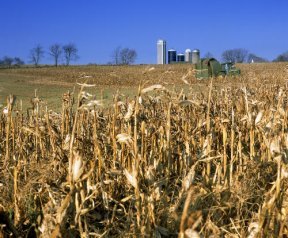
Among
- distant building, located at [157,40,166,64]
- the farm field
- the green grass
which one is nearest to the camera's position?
the farm field

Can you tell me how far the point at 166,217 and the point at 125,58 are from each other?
222 ft

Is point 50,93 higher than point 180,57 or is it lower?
lower

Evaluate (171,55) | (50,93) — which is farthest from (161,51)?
(50,93)

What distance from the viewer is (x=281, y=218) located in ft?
4.99

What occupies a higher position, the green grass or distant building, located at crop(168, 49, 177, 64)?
distant building, located at crop(168, 49, 177, 64)

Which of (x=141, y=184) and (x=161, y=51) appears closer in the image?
(x=141, y=184)

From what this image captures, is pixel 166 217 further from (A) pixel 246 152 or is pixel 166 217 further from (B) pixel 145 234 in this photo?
(A) pixel 246 152

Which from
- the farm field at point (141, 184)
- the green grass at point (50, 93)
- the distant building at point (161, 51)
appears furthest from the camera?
the distant building at point (161, 51)

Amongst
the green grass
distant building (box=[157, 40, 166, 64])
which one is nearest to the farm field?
the green grass

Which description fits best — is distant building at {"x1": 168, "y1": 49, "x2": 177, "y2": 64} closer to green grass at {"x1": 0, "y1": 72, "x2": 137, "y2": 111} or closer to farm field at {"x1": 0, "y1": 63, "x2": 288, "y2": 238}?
green grass at {"x1": 0, "y1": 72, "x2": 137, "y2": 111}

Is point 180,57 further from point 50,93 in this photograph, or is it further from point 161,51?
point 50,93

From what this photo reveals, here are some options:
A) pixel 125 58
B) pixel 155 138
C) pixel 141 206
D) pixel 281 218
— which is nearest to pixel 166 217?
pixel 141 206

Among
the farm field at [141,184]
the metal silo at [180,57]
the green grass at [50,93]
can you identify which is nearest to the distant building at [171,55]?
the metal silo at [180,57]

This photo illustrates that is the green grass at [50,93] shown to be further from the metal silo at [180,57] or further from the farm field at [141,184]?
the metal silo at [180,57]
